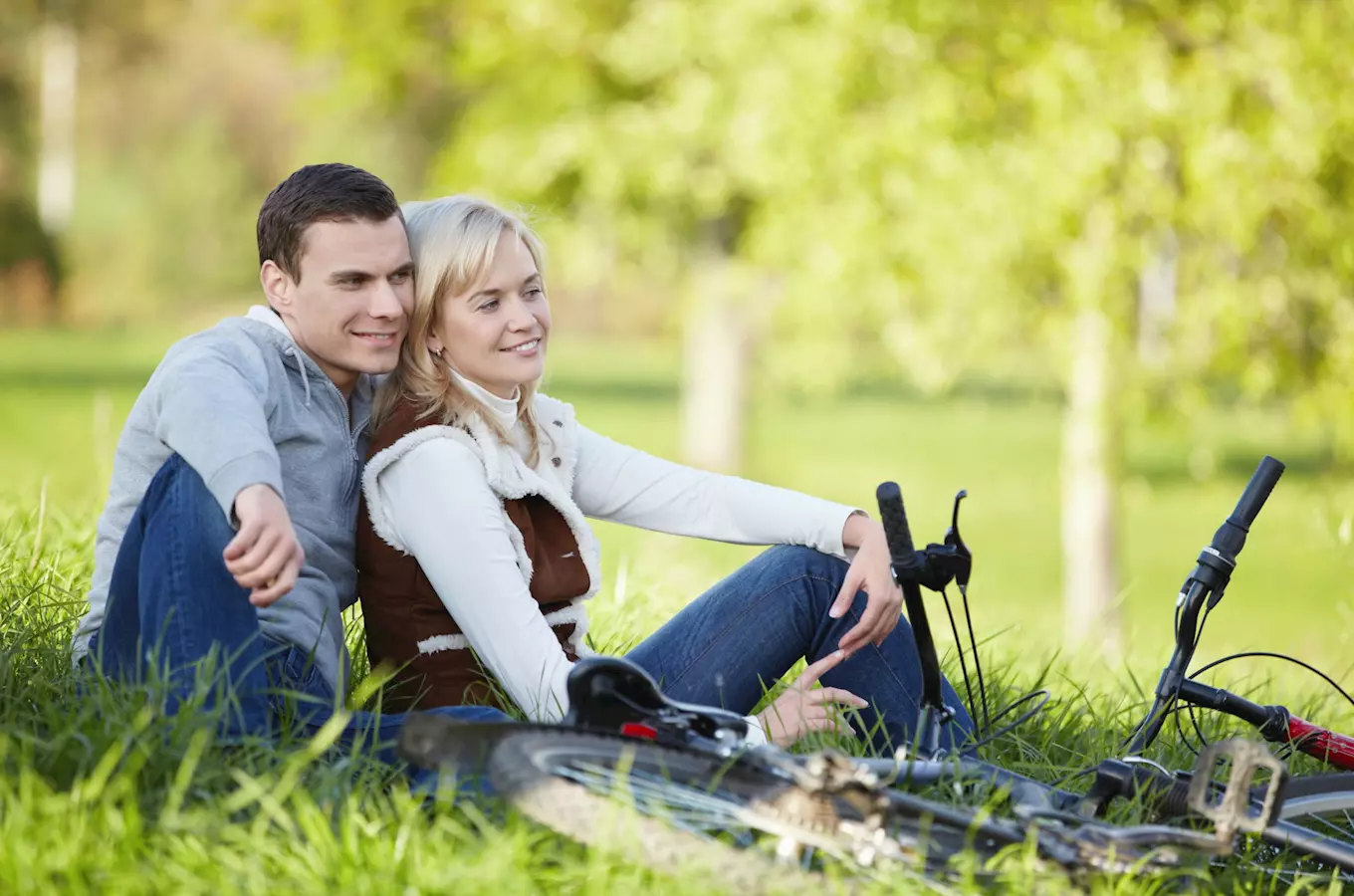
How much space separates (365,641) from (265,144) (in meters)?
35.6

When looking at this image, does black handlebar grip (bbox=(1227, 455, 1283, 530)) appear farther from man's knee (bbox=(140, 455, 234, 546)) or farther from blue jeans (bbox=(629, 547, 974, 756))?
man's knee (bbox=(140, 455, 234, 546))

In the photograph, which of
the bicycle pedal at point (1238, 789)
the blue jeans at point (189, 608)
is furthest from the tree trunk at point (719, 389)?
the bicycle pedal at point (1238, 789)

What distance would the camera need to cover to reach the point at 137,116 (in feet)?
121

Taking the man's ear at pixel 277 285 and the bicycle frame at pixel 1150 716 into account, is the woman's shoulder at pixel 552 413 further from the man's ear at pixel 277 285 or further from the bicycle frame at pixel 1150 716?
the bicycle frame at pixel 1150 716

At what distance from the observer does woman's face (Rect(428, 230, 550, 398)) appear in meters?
2.80

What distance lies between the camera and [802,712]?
2721 millimetres

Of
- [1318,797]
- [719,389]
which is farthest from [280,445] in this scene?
[719,389]

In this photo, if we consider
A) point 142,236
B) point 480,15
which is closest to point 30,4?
point 142,236

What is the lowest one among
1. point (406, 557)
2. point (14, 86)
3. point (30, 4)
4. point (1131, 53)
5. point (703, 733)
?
point (703, 733)

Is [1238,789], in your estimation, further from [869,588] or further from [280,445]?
[280,445]

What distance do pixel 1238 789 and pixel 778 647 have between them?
1042mm

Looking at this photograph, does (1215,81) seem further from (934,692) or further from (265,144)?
(265,144)

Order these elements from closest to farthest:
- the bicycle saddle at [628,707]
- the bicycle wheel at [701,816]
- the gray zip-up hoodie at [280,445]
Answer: the bicycle wheel at [701,816]
the bicycle saddle at [628,707]
the gray zip-up hoodie at [280,445]

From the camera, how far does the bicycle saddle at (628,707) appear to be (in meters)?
2.23
